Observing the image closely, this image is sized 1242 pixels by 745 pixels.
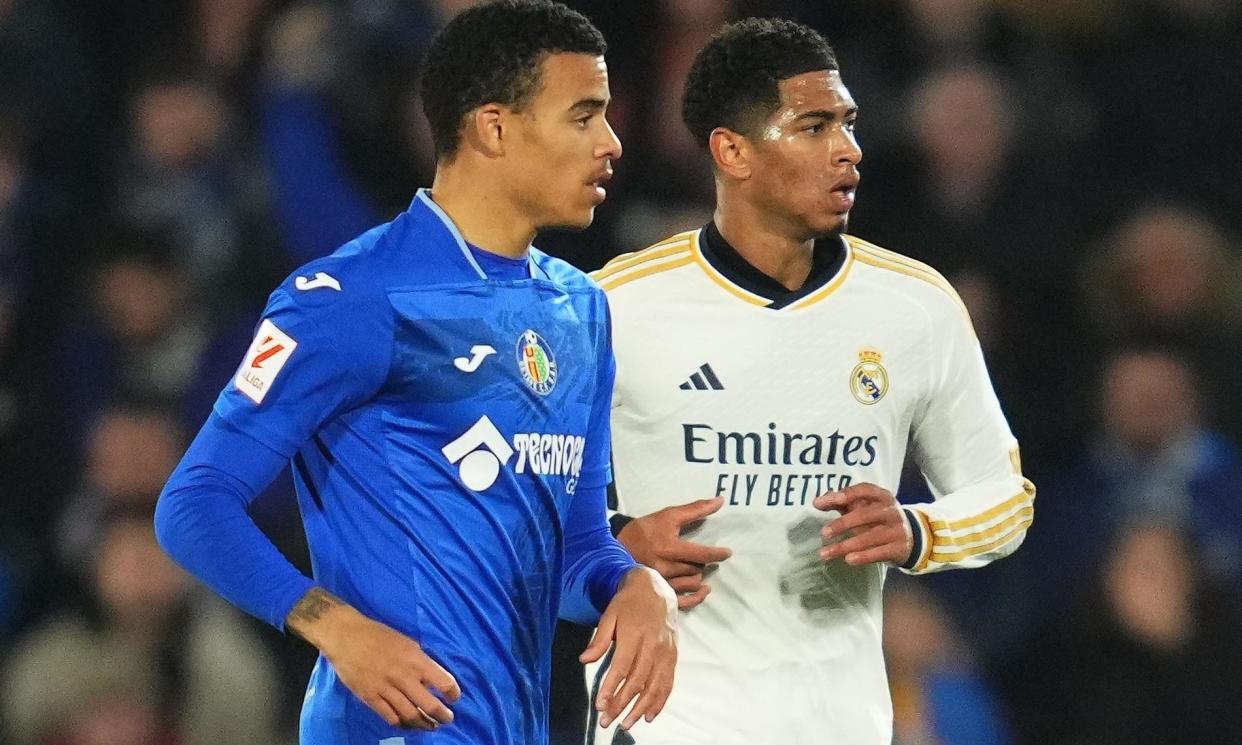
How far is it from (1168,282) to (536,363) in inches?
157

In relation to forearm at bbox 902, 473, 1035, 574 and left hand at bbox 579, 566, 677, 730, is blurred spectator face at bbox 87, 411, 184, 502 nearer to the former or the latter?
forearm at bbox 902, 473, 1035, 574

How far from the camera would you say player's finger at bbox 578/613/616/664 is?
2600mm

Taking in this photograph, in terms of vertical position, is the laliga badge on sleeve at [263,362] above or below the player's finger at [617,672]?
above

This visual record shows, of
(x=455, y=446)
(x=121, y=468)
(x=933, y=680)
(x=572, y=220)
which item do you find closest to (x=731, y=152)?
(x=572, y=220)

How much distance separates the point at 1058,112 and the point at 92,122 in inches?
133

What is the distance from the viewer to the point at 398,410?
109 inches

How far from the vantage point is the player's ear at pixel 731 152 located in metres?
4.00

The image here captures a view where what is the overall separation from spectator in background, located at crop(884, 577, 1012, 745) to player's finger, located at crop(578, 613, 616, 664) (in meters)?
2.86

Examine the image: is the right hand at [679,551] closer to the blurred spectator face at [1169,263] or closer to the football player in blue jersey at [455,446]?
the football player in blue jersey at [455,446]

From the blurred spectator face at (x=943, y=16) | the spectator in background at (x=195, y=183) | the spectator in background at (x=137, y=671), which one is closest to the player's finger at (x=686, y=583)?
the spectator in background at (x=137, y=671)

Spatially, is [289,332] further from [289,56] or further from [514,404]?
[289,56]

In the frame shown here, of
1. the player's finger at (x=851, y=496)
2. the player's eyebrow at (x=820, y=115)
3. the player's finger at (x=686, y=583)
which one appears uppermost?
the player's eyebrow at (x=820, y=115)

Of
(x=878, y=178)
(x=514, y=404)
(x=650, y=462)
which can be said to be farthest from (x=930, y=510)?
(x=878, y=178)

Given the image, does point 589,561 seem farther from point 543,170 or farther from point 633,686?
point 543,170
